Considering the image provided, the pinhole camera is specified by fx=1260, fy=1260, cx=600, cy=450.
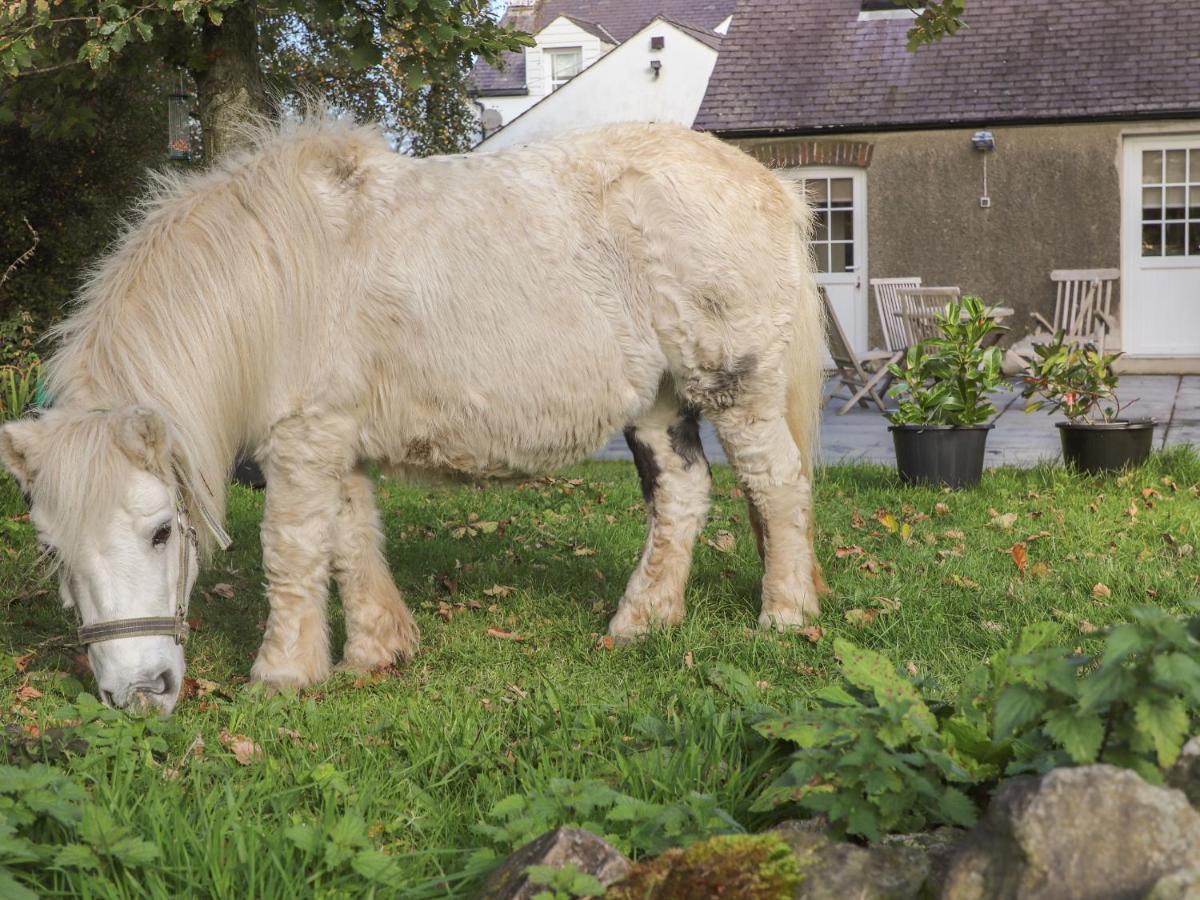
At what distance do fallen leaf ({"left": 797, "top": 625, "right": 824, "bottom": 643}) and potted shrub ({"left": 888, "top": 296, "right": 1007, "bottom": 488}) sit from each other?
2.90 m

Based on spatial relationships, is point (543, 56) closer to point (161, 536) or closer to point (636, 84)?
point (636, 84)

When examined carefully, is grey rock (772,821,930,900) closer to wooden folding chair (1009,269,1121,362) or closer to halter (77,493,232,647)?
halter (77,493,232,647)

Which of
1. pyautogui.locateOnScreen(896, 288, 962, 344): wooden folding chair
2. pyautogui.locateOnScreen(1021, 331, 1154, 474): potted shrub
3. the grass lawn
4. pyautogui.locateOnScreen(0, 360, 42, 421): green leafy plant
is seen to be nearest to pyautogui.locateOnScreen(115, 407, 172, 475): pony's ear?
the grass lawn

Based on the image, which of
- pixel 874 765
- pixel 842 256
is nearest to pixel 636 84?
pixel 842 256

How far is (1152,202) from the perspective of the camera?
1462 centimetres

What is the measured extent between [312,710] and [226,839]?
3.07 feet

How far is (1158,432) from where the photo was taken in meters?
8.98

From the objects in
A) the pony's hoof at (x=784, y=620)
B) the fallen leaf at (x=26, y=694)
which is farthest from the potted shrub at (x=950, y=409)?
the fallen leaf at (x=26, y=694)

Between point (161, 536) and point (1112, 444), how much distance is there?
17.5ft

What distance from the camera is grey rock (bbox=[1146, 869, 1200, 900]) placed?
65.1 inches

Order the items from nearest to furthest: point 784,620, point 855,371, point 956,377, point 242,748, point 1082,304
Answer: point 242,748
point 784,620
point 956,377
point 855,371
point 1082,304

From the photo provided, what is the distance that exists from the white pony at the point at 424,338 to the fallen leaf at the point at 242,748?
383 millimetres

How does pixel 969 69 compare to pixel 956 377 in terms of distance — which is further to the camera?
pixel 969 69

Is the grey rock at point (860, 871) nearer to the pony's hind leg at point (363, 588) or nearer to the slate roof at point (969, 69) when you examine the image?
the pony's hind leg at point (363, 588)
